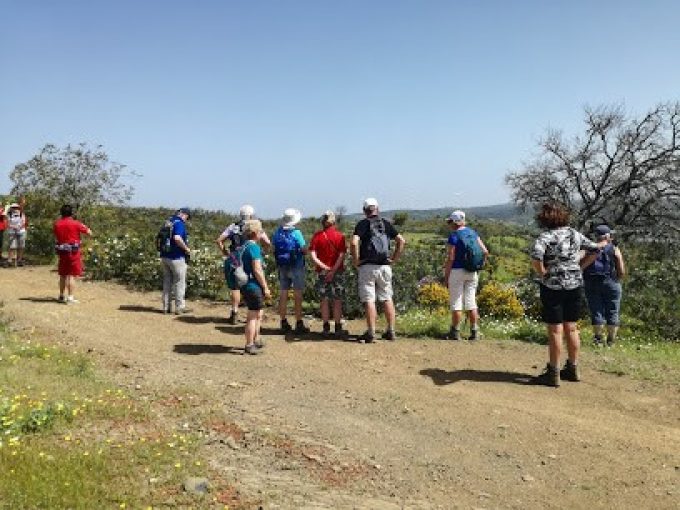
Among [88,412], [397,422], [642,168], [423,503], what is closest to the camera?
[423,503]

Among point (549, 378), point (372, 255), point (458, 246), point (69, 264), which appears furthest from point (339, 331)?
point (69, 264)

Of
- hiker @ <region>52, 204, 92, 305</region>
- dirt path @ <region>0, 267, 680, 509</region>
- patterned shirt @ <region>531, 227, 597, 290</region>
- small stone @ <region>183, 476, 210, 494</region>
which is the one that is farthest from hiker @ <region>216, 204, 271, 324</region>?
small stone @ <region>183, 476, 210, 494</region>

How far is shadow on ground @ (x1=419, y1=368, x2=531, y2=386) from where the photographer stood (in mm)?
7422

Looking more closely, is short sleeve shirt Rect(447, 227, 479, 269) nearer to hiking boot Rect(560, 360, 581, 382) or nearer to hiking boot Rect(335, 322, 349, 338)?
hiking boot Rect(335, 322, 349, 338)

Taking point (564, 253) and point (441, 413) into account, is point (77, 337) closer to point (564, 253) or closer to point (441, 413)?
point (441, 413)

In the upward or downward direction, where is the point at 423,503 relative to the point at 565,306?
downward

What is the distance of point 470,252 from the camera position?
8.74 metres

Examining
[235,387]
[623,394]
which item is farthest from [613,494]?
[235,387]

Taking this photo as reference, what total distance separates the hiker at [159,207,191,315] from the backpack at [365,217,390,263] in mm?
3431

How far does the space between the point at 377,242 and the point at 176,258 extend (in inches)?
150

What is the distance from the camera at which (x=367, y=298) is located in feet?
28.6

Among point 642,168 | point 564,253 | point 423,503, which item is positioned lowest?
point 423,503

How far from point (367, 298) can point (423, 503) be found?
4.39 meters

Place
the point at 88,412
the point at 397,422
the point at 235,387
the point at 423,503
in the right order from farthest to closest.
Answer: the point at 235,387 → the point at 397,422 → the point at 88,412 → the point at 423,503
